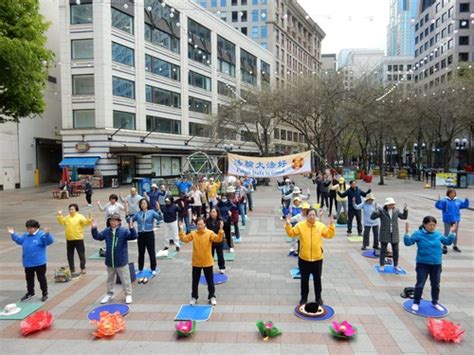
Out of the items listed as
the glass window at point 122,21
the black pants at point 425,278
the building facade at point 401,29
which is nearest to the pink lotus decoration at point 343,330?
the black pants at point 425,278

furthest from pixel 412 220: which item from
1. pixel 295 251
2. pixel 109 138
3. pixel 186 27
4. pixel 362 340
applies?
pixel 186 27

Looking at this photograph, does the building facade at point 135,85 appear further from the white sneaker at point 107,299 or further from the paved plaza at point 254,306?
the white sneaker at point 107,299

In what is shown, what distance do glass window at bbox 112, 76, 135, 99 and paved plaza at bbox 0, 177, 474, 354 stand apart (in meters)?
26.7

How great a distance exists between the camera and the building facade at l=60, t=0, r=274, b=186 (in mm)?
33812

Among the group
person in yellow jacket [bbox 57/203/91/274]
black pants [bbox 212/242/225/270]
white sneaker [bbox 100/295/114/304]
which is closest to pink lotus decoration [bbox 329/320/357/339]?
black pants [bbox 212/242/225/270]

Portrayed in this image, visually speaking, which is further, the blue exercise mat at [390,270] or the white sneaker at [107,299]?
the blue exercise mat at [390,270]

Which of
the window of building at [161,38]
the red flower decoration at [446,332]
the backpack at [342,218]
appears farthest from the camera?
the window of building at [161,38]

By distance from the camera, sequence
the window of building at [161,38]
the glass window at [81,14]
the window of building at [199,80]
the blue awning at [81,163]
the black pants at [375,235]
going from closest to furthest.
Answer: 1. the black pants at [375,235]
2. the blue awning at [81,163]
3. the glass window at [81,14]
4. the window of building at [161,38]
5. the window of building at [199,80]

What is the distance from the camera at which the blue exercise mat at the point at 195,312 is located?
19.9ft

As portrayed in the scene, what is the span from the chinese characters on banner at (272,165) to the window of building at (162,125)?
2293cm

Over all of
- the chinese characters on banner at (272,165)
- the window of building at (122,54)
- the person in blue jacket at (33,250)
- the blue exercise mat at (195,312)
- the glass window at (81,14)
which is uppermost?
the glass window at (81,14)

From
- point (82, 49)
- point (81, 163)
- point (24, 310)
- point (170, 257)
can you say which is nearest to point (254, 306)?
point (170, 257)

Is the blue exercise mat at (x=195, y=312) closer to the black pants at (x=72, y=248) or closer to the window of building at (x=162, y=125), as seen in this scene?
the black pants at (x=72, y=248)

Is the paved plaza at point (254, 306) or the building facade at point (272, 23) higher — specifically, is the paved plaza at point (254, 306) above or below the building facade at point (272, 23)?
below
